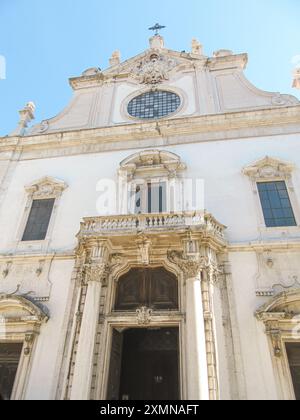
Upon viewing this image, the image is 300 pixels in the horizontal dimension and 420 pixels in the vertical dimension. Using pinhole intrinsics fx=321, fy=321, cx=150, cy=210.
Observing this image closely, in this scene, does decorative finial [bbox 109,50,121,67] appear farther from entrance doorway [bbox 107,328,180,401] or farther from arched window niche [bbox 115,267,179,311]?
entrance doorway [bbox 107,328,180,401]

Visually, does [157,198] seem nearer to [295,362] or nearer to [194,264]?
[194,264]

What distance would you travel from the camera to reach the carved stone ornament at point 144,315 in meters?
9.37

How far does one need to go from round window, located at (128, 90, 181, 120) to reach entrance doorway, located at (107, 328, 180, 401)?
33.1 ft

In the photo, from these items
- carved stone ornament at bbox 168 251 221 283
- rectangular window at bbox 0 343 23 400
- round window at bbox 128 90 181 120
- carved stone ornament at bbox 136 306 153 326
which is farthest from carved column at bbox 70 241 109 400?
round window at bbox 128 90 181 120

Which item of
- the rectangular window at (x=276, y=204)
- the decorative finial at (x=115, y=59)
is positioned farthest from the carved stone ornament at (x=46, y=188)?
the decorative finial at (x=115, y=59)

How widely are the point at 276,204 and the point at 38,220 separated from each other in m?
9.15

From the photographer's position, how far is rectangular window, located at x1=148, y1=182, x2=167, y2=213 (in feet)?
40.0

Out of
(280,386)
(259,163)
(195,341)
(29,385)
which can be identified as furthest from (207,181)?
(29,385)

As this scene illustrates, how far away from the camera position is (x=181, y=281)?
1006 centimetres

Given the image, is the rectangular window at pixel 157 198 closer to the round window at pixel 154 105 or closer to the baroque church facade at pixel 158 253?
the baroque church facade at pixel 158 253

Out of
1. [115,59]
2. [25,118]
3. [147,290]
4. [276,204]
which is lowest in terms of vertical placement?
[147,290]

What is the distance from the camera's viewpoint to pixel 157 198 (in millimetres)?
12531

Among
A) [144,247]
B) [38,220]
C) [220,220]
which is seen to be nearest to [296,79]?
[220,220]
